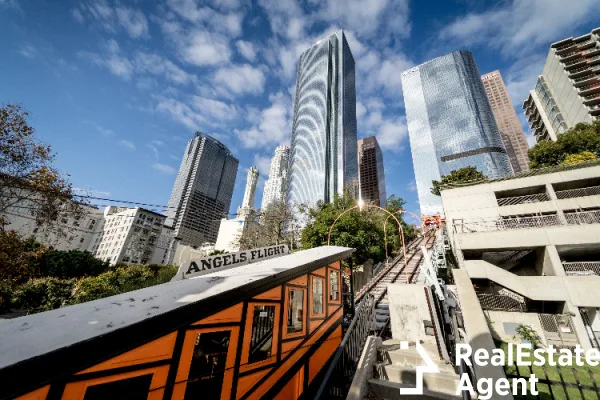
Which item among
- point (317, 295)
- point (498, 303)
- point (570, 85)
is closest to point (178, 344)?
point (317, 295)

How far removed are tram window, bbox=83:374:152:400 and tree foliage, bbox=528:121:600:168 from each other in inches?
Result: 1693

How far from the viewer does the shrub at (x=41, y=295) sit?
968 inches

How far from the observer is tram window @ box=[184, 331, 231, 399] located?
145 inches

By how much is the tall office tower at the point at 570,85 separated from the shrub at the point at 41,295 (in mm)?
86549

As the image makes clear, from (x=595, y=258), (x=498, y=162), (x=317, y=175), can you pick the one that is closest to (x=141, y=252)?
(x=317, y=175)

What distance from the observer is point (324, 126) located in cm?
11356

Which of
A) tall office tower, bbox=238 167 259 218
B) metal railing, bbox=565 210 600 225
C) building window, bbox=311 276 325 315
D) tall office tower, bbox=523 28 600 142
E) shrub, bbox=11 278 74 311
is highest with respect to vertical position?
tall office tower, bbox=238 167 259 218

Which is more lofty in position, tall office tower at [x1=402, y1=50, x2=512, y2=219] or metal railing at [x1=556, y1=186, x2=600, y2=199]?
tall office tower at [x1=402, y1=50, x2=512, y2=219]

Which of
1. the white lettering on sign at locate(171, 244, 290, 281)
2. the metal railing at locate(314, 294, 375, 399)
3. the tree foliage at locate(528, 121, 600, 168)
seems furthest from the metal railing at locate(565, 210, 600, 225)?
the white lettering on sign at locate(171, 244, 290, 281)

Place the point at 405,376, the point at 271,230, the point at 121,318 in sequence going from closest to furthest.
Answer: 1. the point at 121,318
2. the point at 405,376
3. the point at 271,230

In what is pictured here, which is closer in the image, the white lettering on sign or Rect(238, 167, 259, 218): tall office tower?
the white lettering on sign

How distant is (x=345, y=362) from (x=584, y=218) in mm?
22755

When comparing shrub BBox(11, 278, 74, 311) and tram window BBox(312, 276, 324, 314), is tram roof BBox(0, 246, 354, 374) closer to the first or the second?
tram window BBox(312, 276, 324, 314)

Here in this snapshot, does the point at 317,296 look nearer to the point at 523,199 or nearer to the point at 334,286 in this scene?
the point at 334,286
